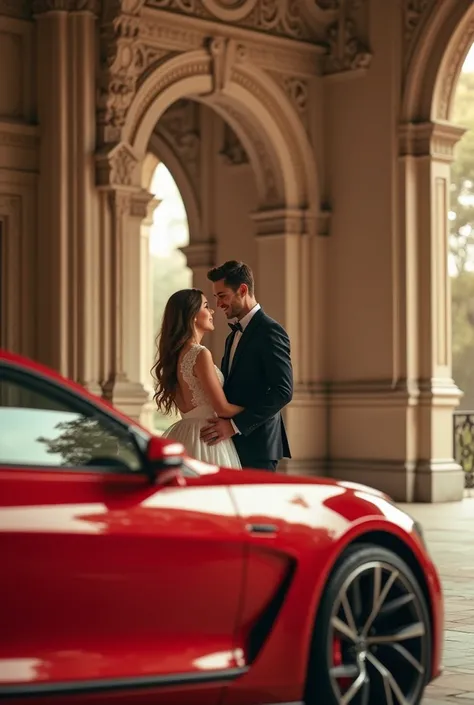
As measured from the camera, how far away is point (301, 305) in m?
19.3

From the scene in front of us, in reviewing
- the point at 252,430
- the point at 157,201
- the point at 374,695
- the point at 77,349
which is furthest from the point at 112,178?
the point at 374,695

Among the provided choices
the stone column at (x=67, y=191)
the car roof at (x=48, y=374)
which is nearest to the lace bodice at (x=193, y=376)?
the car roof at (x=48, y=374)

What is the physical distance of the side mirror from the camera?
4598 millimetres

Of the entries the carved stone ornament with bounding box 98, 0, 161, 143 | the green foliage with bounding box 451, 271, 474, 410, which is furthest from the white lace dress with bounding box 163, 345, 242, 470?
the green foliage with bounding box 451, 271, 474, 410

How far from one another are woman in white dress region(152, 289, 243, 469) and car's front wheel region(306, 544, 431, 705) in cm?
208

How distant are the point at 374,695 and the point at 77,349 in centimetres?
1142

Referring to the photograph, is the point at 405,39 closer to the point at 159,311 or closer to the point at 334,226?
the point at 334,226

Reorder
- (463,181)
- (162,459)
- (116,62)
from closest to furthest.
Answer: (162,459)
(116,62)
(463,181)

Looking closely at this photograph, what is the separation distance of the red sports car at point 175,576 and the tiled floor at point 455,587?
3.87 ft

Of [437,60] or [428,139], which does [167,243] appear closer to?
[428,139]

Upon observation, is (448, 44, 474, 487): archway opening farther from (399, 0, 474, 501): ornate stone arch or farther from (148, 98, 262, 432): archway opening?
(399, 0, 474, 501): ornate stone arch

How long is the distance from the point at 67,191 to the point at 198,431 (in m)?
9.50

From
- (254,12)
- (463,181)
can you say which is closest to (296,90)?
(254,12)

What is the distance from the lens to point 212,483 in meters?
4.87
